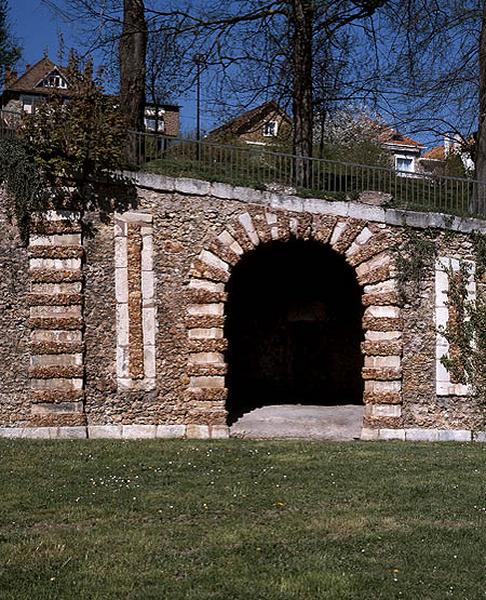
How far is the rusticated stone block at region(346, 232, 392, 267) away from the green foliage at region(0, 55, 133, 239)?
13.9 feet

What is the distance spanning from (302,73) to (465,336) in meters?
7.72

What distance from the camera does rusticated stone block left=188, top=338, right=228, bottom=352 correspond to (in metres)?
16.1

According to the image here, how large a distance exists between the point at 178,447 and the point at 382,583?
734 cm

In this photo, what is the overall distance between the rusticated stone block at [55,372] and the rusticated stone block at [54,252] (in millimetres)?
1843

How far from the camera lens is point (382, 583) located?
24.3 feet

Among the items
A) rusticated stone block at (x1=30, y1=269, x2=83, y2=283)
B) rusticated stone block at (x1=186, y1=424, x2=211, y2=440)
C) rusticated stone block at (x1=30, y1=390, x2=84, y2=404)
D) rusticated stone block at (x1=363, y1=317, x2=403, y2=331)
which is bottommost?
rusticated stone block at (x1=186, y1=424, x2=211, y2=440)

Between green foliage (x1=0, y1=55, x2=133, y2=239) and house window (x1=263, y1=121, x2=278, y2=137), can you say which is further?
house window (x1=263, y1=121, x2=278, y2=137)

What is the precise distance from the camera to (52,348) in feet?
51.3

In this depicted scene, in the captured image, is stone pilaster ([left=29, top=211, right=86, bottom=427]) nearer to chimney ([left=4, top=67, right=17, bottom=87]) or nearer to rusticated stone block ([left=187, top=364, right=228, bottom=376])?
rusticated stone block ([left=187, top=364, right=228, bottom=376])

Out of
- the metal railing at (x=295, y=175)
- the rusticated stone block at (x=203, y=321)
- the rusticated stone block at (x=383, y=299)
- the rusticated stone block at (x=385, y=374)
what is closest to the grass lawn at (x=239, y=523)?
the rusticated stone block at (x=385, y=374)

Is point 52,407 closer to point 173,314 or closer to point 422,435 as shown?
point 173,314

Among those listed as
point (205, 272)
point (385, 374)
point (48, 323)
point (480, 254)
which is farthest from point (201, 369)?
point (480, 254)

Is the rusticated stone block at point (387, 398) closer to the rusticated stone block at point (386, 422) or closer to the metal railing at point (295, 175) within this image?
the rusticated stone block at point (386, 422)

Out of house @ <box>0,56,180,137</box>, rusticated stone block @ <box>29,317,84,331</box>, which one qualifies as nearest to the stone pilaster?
rusticated stone block @ <box>29,317,84,331</box>
